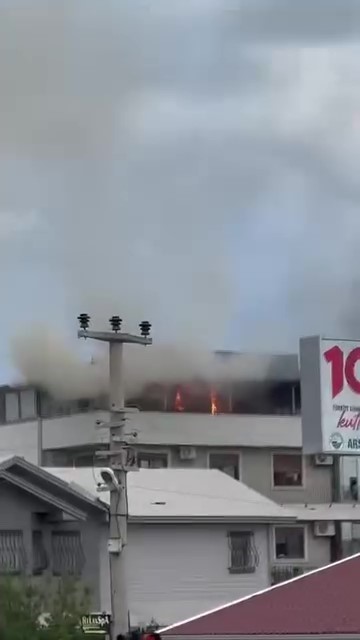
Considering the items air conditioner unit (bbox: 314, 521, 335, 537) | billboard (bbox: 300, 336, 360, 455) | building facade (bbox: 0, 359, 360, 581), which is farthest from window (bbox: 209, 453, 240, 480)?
billboard (bbox: 300, 336, 360, 455)

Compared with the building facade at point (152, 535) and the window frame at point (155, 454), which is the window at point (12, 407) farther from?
the building facade at point (152, 535)

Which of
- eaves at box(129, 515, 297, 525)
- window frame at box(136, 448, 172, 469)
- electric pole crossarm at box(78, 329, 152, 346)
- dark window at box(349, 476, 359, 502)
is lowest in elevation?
eaves at box(129, 515, 297, 525)

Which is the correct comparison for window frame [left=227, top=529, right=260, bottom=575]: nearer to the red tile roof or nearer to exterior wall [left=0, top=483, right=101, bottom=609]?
exterior wall [left=0, top=483, right=101, bottom=609]

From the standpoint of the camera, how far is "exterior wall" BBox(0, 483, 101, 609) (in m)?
49.2

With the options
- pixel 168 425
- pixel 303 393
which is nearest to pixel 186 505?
pixel 303 393

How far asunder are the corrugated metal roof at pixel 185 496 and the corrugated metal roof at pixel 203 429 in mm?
8373

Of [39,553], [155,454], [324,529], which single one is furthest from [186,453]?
[39,553]

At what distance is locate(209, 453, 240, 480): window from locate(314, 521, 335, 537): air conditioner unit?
504 cm

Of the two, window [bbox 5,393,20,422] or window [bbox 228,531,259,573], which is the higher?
window [bbox 5,393,20,422]

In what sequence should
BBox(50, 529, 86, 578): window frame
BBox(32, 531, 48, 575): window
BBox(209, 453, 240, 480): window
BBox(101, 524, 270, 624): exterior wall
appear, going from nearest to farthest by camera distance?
BBox(32, 531, 48, 575): window
BBox(50, 529, 86, 578): window frame
BBox(101, 524, 270, 624): exterior wall
BBox(209, 453, 240, 480): window

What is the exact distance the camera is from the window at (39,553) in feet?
161

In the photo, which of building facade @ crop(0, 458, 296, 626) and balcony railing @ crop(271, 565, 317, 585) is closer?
building facade @ crop(0, 458, 296, 626)

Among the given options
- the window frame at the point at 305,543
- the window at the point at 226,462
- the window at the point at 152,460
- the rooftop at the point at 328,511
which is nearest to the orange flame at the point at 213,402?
the window at the point at 226,462

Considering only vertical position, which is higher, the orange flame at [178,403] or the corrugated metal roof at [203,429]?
the orange flame at [178,403]
